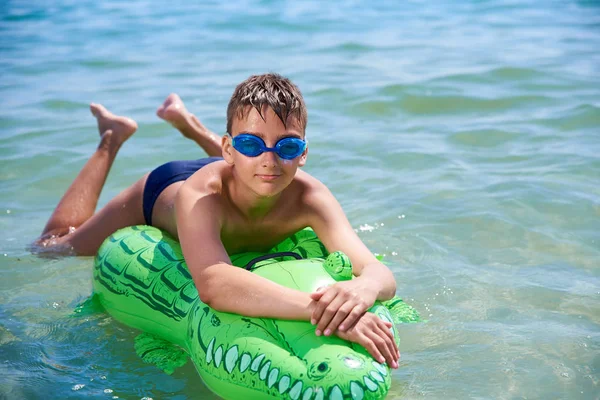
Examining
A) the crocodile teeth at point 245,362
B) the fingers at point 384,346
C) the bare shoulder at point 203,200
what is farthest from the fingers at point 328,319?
the bare shoulder at point 203,200

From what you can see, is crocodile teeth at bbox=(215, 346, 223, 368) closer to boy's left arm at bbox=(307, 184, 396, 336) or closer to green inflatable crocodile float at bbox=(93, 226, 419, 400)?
green inflatable crocodile float at bbox=(93, 226, 419, 400)

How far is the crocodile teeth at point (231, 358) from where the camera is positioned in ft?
10.3

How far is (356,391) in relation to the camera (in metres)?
2.90

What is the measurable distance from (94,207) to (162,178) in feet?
2.98

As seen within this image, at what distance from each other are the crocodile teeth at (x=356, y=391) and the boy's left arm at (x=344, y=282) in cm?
24

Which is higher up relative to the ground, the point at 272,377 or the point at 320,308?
the point at 320,308

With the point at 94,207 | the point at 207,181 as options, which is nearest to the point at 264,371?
the point at 207,181

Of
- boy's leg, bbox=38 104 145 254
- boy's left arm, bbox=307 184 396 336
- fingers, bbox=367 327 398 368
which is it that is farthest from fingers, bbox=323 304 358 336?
boy's leg, bbox=38 104 145 254

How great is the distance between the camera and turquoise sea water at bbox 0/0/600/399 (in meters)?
3.76

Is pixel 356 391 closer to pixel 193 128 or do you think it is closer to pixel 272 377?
pixel 272 377

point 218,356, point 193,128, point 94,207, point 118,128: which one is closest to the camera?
point 218,356

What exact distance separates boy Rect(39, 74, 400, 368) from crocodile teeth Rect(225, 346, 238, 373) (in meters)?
0.16

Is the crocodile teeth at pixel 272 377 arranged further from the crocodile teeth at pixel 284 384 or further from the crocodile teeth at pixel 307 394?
the crocodile teeth at pixel 307 394

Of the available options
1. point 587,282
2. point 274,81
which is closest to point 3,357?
point 274,81
